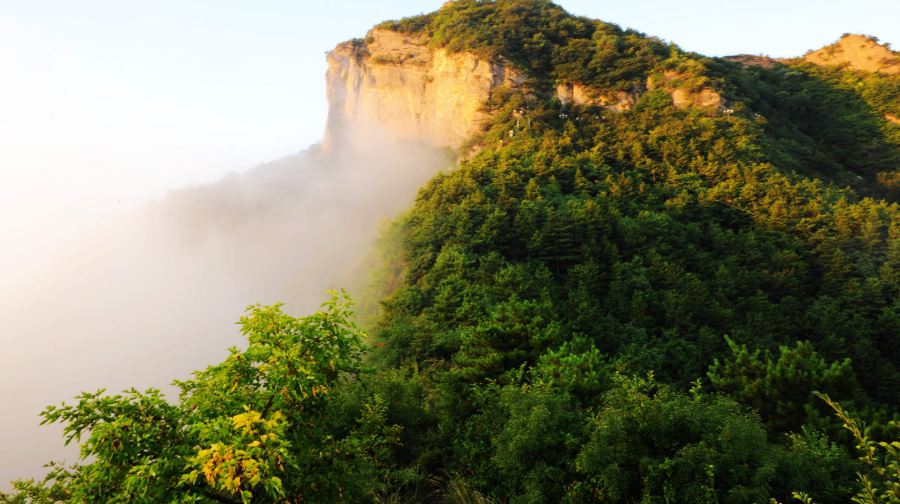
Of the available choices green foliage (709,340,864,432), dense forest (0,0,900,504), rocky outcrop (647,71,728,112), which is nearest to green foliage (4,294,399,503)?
dense forest (0,0,900,504)

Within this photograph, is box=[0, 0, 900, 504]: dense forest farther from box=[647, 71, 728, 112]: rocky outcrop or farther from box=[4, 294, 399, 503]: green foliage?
box=[647, 71, 728, 112]: rocky outcrop

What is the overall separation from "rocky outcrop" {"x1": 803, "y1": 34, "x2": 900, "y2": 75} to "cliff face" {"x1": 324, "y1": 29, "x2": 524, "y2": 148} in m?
64.5

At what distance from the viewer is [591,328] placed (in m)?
29.8

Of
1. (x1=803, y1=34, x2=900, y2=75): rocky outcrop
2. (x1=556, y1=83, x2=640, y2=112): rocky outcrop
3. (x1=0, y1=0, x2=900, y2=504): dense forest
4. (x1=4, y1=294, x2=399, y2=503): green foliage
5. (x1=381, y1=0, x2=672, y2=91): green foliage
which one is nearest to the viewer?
(x1=4, y1=294, x2=399, y2=503): green foliage

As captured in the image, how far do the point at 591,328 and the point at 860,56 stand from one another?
3712 inches

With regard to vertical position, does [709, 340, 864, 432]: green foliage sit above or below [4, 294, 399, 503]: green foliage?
below

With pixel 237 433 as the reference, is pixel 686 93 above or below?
above

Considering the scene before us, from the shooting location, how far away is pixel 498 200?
151 feet

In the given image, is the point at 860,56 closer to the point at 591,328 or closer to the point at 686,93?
the point at 686,93

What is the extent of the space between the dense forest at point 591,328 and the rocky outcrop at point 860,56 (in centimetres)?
300

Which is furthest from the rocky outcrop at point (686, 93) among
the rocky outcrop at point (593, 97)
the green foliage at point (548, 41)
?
the rocky outcrop at point (593, 97)

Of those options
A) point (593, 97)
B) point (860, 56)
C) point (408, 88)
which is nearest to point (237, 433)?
point (593, 97)

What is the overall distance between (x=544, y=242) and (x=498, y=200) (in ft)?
28.4

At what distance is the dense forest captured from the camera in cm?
608
